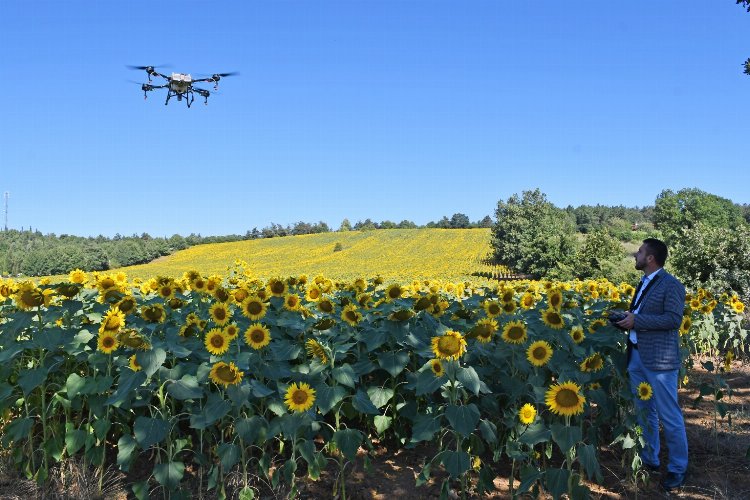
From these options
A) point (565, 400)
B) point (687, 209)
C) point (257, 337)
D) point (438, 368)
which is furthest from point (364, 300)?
point (687, 209)

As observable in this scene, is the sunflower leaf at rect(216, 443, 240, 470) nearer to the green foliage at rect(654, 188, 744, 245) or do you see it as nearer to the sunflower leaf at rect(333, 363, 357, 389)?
the sunflower leaf at rect(333, 363, 357, 389)

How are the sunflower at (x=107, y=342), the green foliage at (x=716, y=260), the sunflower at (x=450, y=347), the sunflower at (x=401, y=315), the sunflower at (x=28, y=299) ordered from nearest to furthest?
the sunflower at (x=450, y=347), the sunflower at (x=107, y=342), the sunflower at (x=28, y=299), the sunflower at (x=401, y=315), the green foliage at (x=716, y=260)

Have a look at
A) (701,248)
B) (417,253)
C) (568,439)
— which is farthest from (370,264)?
(568,439)

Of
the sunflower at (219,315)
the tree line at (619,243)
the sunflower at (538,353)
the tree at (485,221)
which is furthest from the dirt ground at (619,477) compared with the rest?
the tree at (485,221)

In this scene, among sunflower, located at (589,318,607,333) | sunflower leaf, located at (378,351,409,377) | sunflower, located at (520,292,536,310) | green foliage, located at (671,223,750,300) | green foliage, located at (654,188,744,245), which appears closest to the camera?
sunflower leaf, located at (378,351,409,377)

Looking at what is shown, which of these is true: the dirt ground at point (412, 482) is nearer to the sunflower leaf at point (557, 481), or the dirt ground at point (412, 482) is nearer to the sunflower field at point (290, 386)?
the sunflower field at point (290, 386)

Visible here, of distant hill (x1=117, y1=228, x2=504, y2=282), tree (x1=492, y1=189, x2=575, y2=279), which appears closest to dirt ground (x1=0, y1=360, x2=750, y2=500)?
tree (x1=492, y1=189, x2=575, y2=279)

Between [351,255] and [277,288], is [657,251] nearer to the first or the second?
[277,288]
